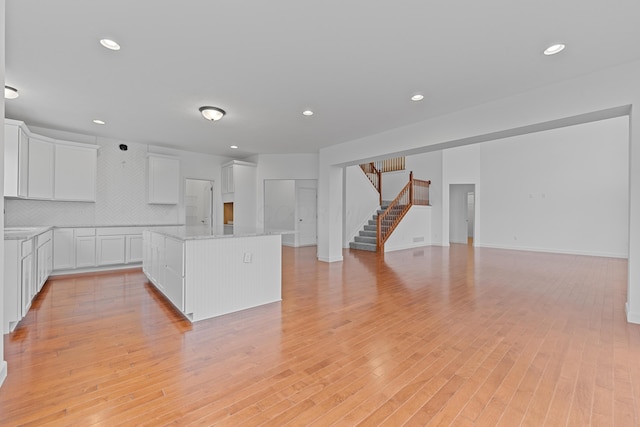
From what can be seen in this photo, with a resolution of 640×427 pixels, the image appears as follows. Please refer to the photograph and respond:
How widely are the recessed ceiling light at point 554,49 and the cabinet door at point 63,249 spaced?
745 cm

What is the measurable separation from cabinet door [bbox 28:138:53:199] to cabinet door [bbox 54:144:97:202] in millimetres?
96

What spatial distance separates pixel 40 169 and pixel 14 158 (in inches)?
33.8

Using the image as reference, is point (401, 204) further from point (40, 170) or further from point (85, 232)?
point (40, 170)

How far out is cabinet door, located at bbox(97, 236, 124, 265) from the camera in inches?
215

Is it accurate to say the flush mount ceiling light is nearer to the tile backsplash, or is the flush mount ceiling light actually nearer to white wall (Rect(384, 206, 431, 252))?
the tile backsplash

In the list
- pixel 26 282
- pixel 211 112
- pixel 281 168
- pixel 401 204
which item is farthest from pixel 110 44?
pixel 401 204

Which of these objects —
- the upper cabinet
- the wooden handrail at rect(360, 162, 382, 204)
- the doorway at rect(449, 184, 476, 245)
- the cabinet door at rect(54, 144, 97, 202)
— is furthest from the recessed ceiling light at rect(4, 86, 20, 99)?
the doorway at rect(449, 184, 476, 245)

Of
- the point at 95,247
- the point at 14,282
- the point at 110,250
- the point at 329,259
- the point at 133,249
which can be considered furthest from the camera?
the point at 329,259

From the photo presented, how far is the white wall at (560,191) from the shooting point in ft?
24.0

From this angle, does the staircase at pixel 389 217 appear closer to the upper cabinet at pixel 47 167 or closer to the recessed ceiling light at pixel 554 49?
the recessed ceiling light at pixel 554 49

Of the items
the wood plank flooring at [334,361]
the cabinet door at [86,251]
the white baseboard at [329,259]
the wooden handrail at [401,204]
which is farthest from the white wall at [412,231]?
the cabinet door at [86,251]

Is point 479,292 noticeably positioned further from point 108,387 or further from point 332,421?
point 108,387

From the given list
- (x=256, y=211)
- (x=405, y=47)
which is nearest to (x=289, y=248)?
(x=256, y=211)

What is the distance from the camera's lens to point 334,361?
2236 millimetres
